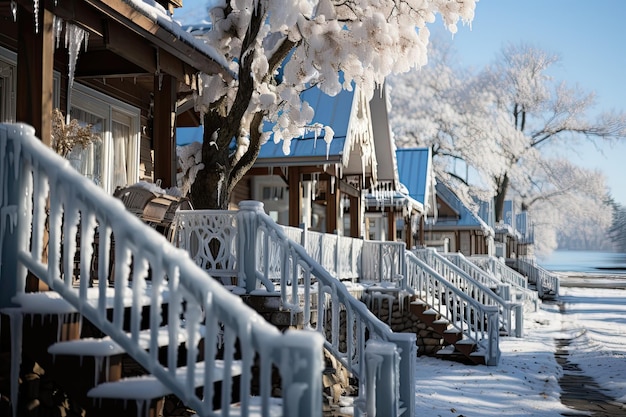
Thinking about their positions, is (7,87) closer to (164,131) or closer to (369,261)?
(164,131)

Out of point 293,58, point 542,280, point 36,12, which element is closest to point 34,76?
point 36,12

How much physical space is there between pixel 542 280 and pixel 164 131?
33.9 m

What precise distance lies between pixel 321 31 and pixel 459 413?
6.00 meters

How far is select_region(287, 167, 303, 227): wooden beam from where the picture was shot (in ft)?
53.9

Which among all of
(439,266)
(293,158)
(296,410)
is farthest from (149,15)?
(439,266)

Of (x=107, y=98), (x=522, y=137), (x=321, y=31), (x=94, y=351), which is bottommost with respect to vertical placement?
(x=94, y=351)

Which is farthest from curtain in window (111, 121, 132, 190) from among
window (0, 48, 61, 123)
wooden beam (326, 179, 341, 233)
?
wooden beam (326, 179, 341, 233)

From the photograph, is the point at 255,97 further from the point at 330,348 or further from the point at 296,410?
the point at 296,410

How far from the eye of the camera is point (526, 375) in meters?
13.9

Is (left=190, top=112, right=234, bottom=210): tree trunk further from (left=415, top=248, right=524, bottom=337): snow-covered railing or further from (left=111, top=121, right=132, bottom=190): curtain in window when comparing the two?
(left=415, top=248, right=524, bottom=337): snow-covered railing

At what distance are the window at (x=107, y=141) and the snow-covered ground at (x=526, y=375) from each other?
5.75 metres

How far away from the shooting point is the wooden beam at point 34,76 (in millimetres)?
6328

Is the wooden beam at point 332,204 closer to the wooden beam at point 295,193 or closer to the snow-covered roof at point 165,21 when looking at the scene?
the wooden beam at point 295,193

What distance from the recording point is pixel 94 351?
5062mm
